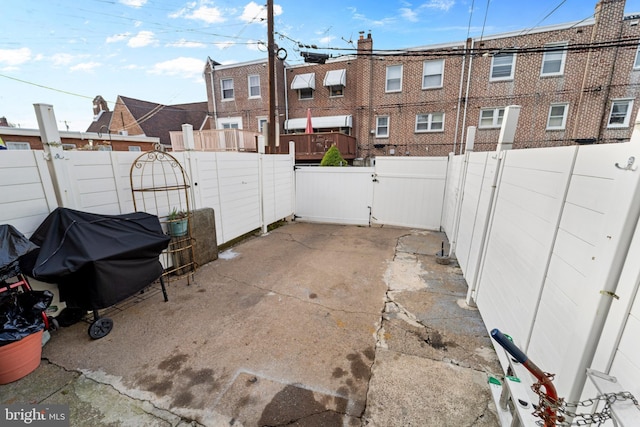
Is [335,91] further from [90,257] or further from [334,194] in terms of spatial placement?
[90,257]

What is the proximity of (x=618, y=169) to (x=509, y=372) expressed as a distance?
1400 millimetres

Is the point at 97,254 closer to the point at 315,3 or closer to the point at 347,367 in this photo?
the point at 347,367

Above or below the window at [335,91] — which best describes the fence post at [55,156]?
below

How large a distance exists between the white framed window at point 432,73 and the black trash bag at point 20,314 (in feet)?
45.4

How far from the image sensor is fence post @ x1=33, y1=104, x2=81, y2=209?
2.61 metres

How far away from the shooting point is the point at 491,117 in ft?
36.8

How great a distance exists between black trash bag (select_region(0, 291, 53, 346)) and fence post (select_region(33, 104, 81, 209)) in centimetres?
107

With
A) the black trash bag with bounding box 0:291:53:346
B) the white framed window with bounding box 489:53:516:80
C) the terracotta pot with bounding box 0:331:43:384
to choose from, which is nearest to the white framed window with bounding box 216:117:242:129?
the white framed window with bounding box 489:53:516:80

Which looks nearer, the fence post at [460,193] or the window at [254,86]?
the fence post at [460,193]

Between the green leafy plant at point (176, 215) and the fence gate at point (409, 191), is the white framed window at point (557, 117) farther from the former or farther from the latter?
the green leafy plant at point (176, 215)

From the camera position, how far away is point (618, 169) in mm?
1101

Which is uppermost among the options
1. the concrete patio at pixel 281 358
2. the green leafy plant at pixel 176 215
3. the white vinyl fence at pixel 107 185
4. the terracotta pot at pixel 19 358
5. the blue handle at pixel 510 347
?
the white vinyl fence at pixel 107 185

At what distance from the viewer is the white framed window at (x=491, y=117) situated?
11080 millimetres

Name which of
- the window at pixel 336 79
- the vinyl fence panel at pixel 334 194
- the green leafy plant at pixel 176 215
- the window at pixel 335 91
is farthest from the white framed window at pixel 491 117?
the green leafy plant at pixel 176 215
